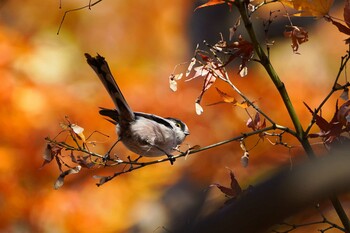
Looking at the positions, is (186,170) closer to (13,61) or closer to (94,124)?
(94,124)

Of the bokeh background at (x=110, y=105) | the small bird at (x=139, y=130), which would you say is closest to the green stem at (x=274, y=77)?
the small bird at (x=139, y=130)

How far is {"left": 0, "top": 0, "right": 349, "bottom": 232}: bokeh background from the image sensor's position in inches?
170

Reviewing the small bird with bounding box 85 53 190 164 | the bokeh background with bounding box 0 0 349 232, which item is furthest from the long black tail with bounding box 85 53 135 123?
the bokeh background with bounding box 0 0 349 232


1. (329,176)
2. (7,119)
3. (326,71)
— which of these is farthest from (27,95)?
(329,176)

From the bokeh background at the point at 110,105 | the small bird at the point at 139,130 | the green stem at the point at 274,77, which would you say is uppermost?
the bokeh background at the point at 110,105

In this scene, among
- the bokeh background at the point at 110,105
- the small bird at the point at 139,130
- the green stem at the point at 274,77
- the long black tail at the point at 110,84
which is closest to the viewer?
the green stem at the point at 274,77

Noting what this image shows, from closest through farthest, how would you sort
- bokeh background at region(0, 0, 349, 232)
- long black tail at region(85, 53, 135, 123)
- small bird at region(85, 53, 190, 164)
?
long black tail at region(85, 53, 135, 123)
small bird at region(85, 53, 190, 164)
bokeh background at region(0, 0, 349, 232)

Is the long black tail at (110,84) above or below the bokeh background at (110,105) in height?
below

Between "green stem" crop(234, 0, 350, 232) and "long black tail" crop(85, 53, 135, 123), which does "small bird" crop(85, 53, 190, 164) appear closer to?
"long black tail" crop(85, 53, 135, 123)

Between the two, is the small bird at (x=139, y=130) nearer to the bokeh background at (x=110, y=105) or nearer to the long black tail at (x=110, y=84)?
the long black tail at (x=110, y=84)

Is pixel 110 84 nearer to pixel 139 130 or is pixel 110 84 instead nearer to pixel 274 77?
pixel 139 130

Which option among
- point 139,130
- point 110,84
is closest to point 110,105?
point 139,130

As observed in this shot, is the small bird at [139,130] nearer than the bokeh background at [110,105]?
Yes

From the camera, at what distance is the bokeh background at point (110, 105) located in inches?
170
